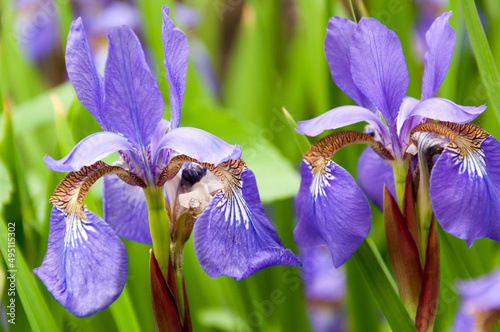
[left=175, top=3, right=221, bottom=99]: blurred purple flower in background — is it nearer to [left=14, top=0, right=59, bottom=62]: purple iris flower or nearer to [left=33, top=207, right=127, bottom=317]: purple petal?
[left=14, top=0, right=59, bottom=62]: purple iris flower

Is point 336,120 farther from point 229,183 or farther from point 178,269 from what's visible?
point 178,269

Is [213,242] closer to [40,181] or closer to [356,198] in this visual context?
[356,198]

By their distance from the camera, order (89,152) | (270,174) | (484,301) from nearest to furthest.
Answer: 1. (484,301)
2. (89,152)
3. (270,174)

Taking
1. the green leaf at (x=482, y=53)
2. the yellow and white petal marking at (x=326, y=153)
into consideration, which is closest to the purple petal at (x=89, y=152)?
the yellow and white petal marking at (x=326, y=153)

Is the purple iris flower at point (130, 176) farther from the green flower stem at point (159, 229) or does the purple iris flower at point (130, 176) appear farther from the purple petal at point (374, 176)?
the purple petal at point (374, 176)

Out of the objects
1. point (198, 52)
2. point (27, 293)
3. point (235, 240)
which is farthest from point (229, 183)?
point (198, 52)

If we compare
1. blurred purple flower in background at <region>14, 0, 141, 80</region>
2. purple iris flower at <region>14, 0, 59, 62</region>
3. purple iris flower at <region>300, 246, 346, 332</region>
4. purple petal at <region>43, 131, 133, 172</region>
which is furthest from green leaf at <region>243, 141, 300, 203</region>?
purple iris flower at <region>14, 0, 59, 62</region>

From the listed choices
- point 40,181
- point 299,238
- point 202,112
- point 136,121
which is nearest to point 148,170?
point 136,121
